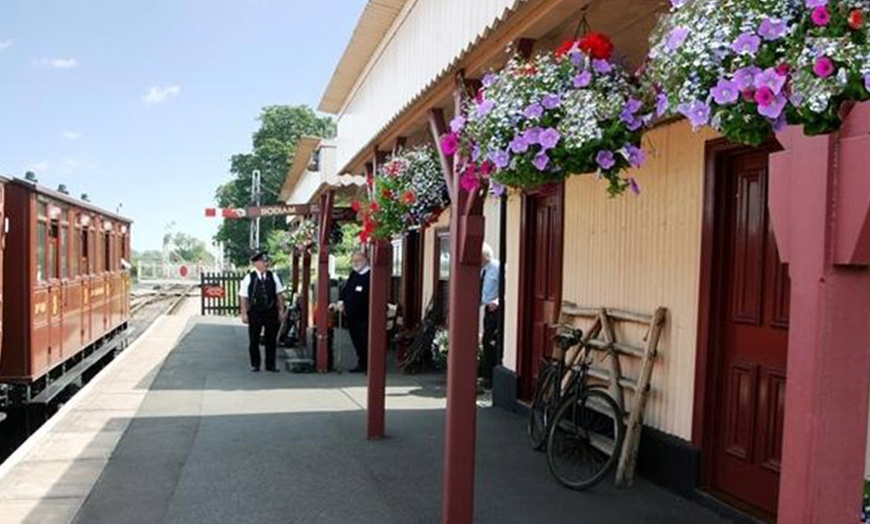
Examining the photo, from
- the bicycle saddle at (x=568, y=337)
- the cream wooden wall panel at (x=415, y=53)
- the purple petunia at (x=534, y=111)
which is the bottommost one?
the bicycle saddle at (x=568, y=337)

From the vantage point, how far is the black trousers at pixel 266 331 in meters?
10.9

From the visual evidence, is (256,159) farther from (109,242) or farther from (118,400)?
(118,400)

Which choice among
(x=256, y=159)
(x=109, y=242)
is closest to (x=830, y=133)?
(x=109, y=242)

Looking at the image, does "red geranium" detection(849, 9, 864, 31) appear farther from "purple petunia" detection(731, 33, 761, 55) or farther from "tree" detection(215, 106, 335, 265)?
"tree" detection(215, 106, 335, 265)

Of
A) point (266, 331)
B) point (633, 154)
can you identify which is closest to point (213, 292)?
point (266, 331)

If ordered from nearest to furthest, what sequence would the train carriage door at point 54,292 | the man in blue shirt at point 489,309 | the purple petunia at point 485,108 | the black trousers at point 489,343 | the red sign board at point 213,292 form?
the purple petunia at point 485,108
the train carriage door at point 54,292
the man in blue shirt at point 489,309
the black trousers at point 489,343
the red sign board at point 213,292

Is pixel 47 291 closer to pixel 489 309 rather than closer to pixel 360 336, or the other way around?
pixel 360 336

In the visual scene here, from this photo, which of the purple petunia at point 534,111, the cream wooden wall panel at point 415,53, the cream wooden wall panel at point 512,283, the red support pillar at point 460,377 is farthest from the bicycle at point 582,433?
the purple petunia at point 534,111

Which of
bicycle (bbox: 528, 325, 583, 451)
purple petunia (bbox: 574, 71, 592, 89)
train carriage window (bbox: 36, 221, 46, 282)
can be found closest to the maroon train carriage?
train carriage window (bbox: 36, 221, 46, 282)

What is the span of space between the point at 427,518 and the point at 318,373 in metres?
6.25

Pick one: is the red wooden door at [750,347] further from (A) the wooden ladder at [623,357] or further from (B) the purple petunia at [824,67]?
(B) the purple petunia at [824,67]

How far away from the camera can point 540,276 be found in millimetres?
7676

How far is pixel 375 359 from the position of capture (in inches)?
269

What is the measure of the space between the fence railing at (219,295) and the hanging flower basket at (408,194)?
55.8ft
